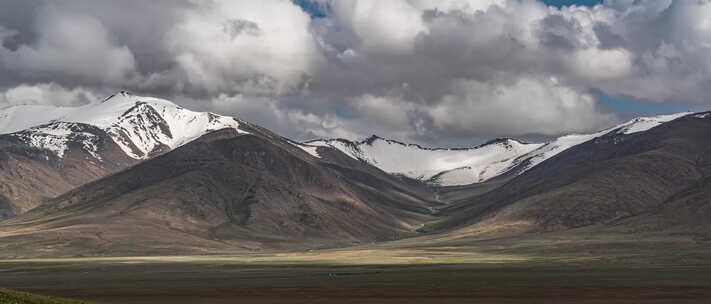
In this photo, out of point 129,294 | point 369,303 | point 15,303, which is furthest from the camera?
point 129,294

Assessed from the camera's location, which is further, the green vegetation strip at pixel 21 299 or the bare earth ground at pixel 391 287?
the bare earth ground at pixel 391 287

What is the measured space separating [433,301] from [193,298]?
34.4 m

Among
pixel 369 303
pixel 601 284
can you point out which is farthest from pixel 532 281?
pixel 369 303

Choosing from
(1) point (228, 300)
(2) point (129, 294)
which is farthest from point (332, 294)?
(2) point (129, 294)

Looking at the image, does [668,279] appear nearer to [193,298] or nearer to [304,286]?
[304,286]

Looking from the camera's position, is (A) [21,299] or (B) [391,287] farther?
(B) [391,287]

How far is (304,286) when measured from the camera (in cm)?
15200

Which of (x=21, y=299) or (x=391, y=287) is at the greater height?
(x=391, y=287)

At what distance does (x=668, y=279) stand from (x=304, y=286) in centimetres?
6262

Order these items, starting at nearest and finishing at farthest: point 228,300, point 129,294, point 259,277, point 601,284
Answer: point 228,300 → point 129,294 → point 601,284 → point 259,277

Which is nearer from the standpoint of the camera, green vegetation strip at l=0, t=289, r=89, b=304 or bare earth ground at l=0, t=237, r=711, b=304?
green vegetation strip at l=0, t=289, r=89, b=304

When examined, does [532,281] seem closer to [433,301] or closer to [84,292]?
[433,301]

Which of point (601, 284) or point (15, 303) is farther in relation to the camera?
point (601, 284)

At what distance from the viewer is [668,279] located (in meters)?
157
